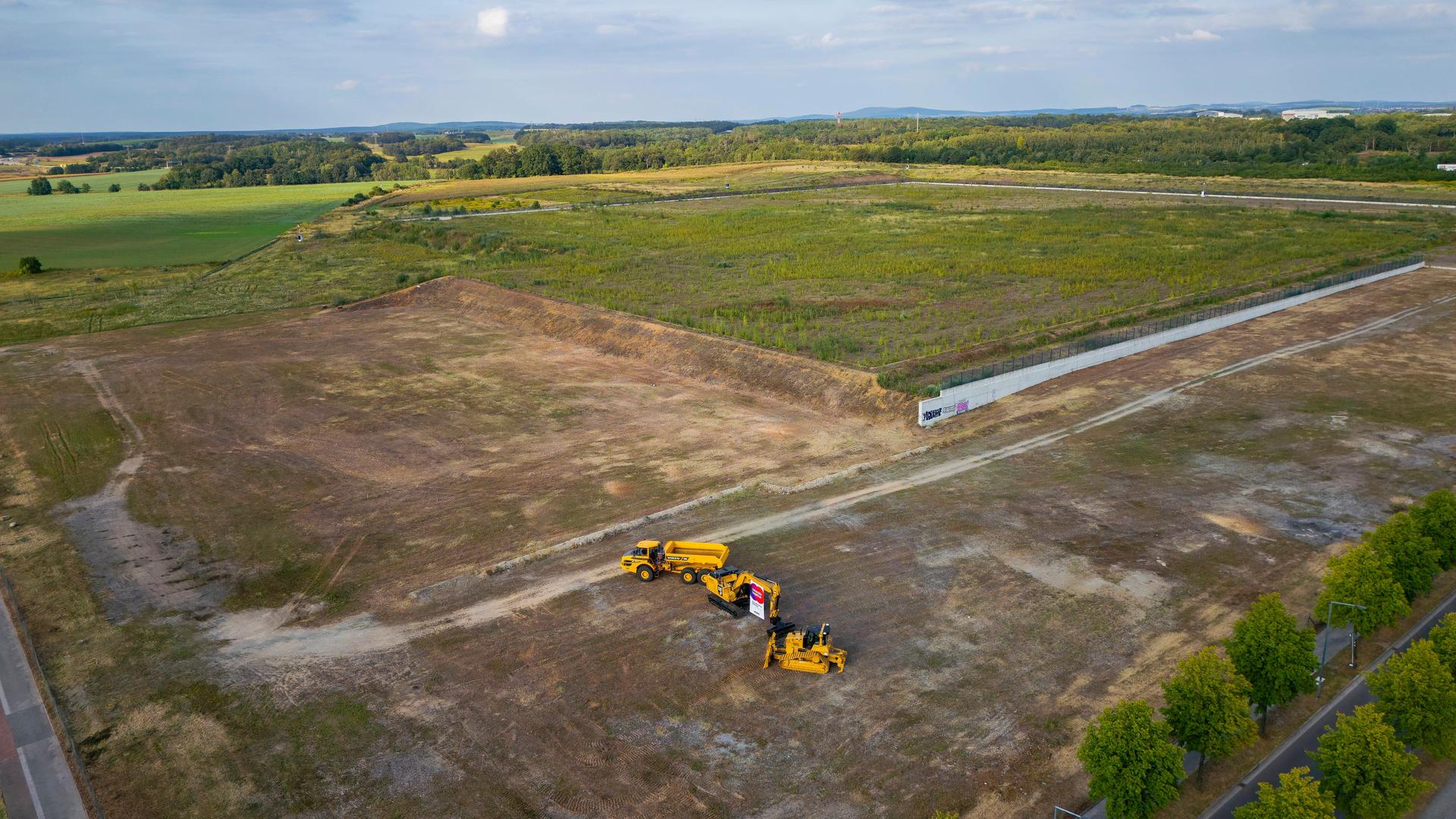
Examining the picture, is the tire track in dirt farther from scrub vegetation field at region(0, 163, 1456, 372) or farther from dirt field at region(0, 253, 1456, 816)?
scrub vegetation field at region(0, 163, 1456, 372)

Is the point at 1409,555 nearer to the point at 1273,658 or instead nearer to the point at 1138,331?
the point at 1273,658

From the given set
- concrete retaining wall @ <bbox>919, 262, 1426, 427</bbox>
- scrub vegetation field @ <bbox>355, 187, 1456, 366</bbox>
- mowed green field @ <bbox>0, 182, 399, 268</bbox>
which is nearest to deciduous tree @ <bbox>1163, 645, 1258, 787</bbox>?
concrete retaining wall @ <bbox>919, 262, 1426, 427</bbox>

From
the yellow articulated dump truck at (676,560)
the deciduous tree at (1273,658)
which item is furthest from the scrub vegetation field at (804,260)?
the deciduous tree at (1273,658)

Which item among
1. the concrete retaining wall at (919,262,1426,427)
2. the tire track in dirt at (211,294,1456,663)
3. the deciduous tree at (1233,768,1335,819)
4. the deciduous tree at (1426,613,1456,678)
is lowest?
the tire track in dirt at (211,294,1456,663)

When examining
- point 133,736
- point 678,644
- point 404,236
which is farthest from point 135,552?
point 404,236

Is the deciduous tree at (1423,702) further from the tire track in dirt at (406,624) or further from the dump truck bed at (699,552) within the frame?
the tire track in dirt at (406,624)

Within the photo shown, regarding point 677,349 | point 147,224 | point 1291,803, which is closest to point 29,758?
point 1291,803

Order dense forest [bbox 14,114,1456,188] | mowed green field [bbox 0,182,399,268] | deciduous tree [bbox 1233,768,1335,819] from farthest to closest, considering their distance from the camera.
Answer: dense forest [bbox 14,114,1456,188] → mowed green field [bbox 0,182,399,268] → deciduous tree [bbox 1233,768,1335,819]
